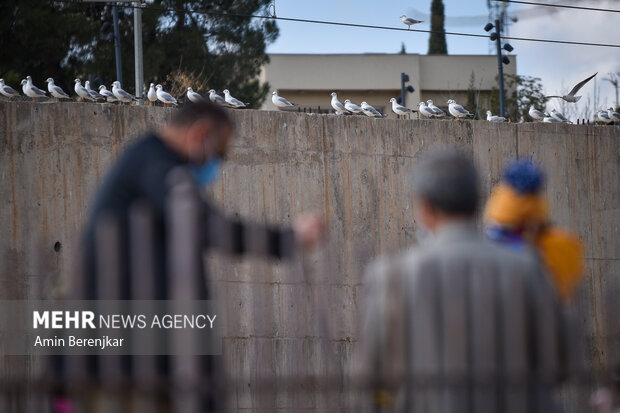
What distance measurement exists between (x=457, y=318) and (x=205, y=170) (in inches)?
63.0

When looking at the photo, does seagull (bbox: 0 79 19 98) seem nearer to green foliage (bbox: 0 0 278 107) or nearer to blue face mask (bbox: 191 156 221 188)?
green foliage (bbox: 0 0 278 107)

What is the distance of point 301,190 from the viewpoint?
15594mm

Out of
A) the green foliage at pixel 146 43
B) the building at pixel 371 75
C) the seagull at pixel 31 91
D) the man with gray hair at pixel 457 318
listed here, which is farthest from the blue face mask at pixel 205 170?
the building at pixel 371 75

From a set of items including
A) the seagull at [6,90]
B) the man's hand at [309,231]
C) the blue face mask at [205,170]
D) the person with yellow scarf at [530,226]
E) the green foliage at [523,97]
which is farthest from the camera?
the green foliage at [523,97]

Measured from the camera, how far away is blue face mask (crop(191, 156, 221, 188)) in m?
4.89

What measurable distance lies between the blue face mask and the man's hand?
1.68 ft

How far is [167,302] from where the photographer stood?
4691 mm

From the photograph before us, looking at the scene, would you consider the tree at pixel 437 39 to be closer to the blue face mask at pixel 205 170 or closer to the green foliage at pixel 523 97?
the green foliage at pixel 523 97

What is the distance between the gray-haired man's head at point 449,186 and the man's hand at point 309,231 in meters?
0.84

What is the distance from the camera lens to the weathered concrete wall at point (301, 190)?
46.4 ft

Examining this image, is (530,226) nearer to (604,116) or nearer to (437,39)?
(604,116)

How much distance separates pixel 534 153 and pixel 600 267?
80.5 inches

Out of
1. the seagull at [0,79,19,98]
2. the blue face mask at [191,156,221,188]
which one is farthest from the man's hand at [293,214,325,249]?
the seagull at [0,79,19,98]

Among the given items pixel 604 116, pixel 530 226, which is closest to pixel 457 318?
pixel 530 226
